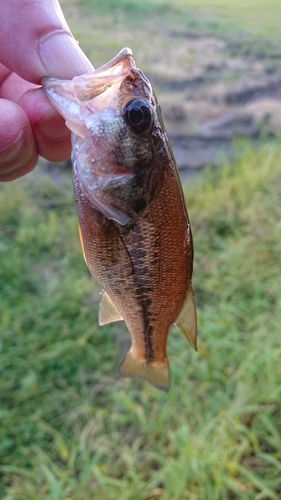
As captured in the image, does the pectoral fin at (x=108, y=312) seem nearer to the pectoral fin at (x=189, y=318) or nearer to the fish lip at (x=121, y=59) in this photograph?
the pectoral fin at (x=189, y=318)

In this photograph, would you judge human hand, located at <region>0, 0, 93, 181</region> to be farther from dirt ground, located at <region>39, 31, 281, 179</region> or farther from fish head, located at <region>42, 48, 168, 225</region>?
dirt ground, located at <region>39, 31, 281, 179</region>

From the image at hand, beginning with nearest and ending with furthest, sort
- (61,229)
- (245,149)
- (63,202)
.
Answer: (61,229) < (63,202) < (245,149)

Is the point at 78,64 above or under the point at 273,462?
above

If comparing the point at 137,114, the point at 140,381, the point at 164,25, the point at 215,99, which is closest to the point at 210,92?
the point at 215,99

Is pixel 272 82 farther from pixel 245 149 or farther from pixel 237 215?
pixel 237 215

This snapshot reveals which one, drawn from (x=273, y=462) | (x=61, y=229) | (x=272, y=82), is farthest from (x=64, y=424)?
(x=272, y=82)

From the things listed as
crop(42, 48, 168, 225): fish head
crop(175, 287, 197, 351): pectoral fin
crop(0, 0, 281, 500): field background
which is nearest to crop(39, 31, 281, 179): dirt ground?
crop(0, 0, 281, 500): field background
